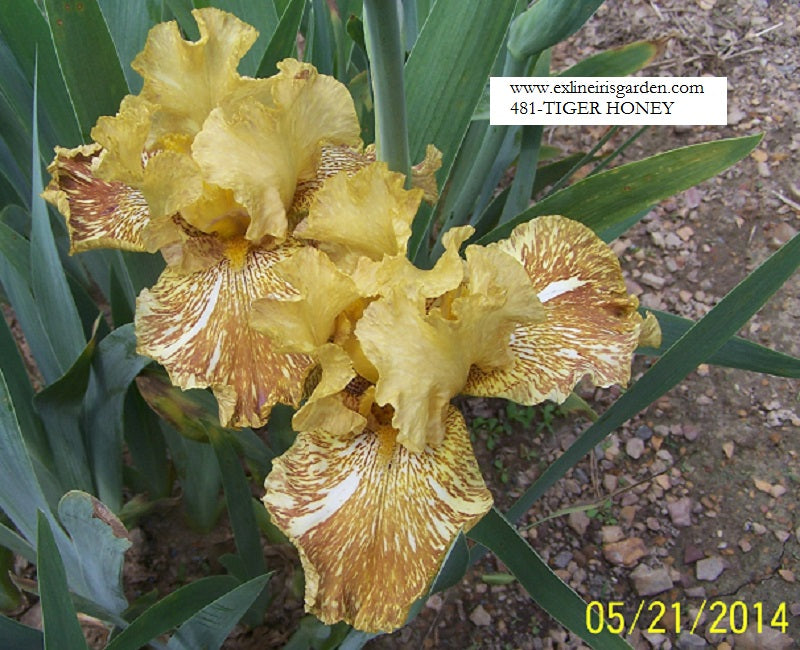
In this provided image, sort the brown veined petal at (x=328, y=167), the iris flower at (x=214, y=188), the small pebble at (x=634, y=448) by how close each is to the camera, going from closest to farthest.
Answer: the iris flower at (x=214, y=188)
the brown veined petal at (x=328, y=167)
the small pebble at (x=634, y=448)

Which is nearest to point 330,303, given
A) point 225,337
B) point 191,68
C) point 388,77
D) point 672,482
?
point 225,337

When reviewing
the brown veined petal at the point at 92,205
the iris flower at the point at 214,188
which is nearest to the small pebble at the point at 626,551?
the iris flower at the point at 214,188

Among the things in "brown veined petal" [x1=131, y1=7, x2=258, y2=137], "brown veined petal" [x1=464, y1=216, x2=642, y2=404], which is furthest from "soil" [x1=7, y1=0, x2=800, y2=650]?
"brown veined petal" [x1=131, y1=7, x2=258, y2=137]

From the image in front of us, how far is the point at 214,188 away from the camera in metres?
0.95

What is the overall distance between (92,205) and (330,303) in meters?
0.41

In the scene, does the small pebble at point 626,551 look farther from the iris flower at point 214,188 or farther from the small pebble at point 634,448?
the iris flower at point 214,188

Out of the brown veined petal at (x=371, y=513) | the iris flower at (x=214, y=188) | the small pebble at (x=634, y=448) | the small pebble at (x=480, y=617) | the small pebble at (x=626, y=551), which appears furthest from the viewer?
the small pebble at (x=634, y=448)

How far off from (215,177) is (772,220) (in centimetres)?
179

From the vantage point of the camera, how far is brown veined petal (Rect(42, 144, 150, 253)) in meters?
0.99

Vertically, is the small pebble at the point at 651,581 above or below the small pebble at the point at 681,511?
below

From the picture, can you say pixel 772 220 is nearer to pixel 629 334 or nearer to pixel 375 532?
pixel 629 334

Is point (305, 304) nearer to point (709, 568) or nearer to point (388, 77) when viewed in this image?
point (388, 77)

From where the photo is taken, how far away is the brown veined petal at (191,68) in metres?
0.99

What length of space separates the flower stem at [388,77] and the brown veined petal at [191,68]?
201 mm
